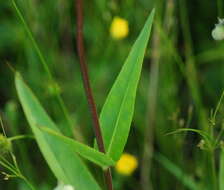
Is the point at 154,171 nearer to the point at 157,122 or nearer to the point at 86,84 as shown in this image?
the point at 157,122

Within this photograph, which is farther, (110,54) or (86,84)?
(110,54)

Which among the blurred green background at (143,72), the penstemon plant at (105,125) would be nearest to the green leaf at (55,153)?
the penstemon plant at (105,125)

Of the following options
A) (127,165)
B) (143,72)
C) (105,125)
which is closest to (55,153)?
(105,125)

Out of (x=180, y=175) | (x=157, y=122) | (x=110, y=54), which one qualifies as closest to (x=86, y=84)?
(x=180, y=175)

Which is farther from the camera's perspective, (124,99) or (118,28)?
(118,28)

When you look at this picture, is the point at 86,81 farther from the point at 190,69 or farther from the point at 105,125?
the point at 190,69

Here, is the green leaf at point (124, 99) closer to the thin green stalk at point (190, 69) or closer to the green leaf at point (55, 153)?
the green leaf at point (55, 153)

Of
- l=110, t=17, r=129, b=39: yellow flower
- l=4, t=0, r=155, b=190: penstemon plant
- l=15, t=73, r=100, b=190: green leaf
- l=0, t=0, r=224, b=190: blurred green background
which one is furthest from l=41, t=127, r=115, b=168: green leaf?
l=110, t=17, r=129, b=39: yellow flower
